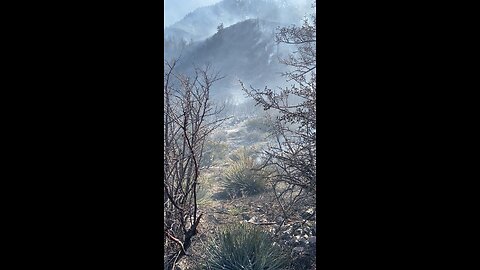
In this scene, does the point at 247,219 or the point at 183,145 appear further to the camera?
the point at 247,219

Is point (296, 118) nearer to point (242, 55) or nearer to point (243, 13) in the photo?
point (242, 55)

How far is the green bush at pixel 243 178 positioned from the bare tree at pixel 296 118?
153mm

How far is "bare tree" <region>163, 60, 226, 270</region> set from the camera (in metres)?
2.10

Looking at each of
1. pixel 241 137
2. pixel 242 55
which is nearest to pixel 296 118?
pixel 241 137

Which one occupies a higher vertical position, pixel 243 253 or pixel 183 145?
pixel 183 145

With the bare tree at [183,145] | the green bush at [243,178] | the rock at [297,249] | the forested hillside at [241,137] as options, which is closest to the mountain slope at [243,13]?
the forested hillside at [241,137]

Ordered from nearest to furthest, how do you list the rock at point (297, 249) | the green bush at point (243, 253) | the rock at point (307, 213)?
the green bush at point (243, 253), the rock at point (297, 249), the rock at point (307, 213)

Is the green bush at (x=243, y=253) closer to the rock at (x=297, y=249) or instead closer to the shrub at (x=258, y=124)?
the rock at (x=297, y=249)

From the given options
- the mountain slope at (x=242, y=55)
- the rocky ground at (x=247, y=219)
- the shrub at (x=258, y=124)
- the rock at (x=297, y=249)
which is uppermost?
the mountain slope at (x=242, y=55)

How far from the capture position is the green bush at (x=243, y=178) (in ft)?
8.39

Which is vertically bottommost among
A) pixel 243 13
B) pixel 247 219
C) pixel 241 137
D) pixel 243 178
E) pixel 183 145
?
pixel 247 219

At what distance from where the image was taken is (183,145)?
87.7 inches

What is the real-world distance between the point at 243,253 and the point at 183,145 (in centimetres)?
70
